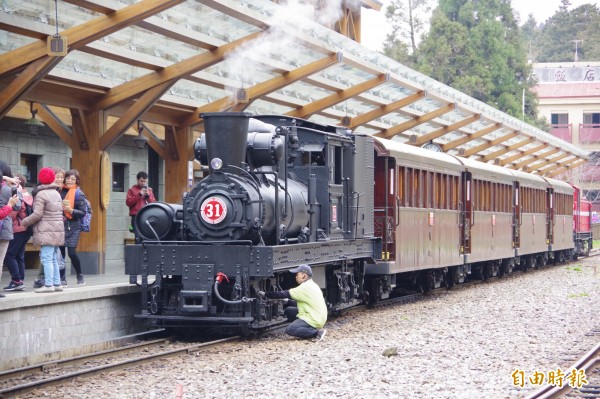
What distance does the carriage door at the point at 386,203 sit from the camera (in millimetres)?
17219

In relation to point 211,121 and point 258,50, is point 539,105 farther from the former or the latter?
point 211,121

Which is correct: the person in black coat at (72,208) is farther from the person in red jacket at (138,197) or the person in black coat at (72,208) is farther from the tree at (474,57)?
the tree at (474,57)

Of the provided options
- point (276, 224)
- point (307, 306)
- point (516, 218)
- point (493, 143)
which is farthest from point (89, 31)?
point (493, 143)

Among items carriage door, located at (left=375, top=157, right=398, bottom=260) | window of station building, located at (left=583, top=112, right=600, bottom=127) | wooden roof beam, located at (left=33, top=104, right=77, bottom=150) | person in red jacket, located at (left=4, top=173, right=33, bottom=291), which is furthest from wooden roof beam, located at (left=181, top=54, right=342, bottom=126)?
window of station building, located at (left=583, top=112, right=600, bottom=127)

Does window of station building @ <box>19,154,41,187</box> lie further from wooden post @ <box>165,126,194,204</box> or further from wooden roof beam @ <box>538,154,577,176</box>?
wooden roof beam @ <box>538,154,577,176</box>

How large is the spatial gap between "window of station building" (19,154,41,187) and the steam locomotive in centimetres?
469

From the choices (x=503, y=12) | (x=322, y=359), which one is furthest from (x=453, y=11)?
(x=322, y=359)

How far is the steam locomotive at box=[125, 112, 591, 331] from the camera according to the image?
12367 millimetres

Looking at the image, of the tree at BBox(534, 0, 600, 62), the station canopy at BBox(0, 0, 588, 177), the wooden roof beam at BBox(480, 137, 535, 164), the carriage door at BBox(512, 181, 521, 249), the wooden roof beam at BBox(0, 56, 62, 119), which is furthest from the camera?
the tree at BBox(534, 0, 600, 62)

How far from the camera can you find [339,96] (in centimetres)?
2238

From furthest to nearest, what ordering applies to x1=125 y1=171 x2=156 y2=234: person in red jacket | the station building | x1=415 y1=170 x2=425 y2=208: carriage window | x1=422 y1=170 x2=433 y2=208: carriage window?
1. the station building
2. x1=422 y1=170 x2=433 y2=208: carriage window
3. x1=415 y1=170 x2=425 y2=208: carriage window
4. x1=125 y1=171 x2=156 y2=234: person in red jacket

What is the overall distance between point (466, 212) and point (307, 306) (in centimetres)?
1025

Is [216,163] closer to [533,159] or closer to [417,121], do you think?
[417,121]

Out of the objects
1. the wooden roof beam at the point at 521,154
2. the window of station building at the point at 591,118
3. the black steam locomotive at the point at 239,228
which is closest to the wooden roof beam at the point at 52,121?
the black steam locomotive at the point at 239,228
